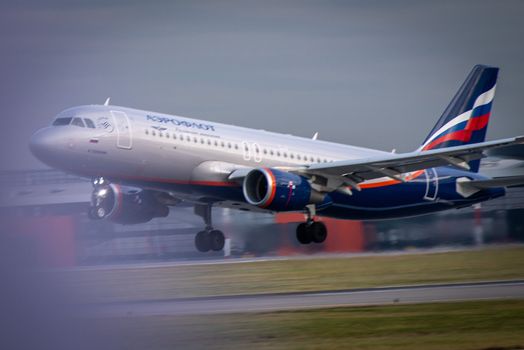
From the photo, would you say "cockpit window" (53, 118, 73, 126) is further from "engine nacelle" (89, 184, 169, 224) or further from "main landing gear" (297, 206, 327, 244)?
"main landing gear" (297, 206, 327, 244)

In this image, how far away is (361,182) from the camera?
38.8 m

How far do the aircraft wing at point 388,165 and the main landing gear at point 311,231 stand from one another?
1620 millimetres

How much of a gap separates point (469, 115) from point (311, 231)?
11.8 meters

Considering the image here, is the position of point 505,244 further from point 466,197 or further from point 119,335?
point 119,335

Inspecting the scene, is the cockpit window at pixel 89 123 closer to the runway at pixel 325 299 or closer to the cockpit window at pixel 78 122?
the cockpit window at pixel 78 122

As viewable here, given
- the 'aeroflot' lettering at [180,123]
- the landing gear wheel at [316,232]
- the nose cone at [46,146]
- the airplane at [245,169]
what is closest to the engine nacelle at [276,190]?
the airplane at [245,169]

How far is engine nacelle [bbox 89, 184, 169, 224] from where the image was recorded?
40.2 metres

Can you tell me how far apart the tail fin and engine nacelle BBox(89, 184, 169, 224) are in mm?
13207

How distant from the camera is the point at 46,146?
33281 millimetres

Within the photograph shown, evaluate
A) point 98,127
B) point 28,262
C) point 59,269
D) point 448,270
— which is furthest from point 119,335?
point 448,270

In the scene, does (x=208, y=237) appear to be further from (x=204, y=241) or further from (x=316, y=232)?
(x=316, y=232)

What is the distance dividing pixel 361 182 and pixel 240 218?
9664mm

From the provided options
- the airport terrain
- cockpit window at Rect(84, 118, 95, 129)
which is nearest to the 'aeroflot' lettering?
cockpit window at Rect(84, 118, 95, 129)

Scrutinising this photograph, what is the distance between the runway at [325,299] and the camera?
2702cm
